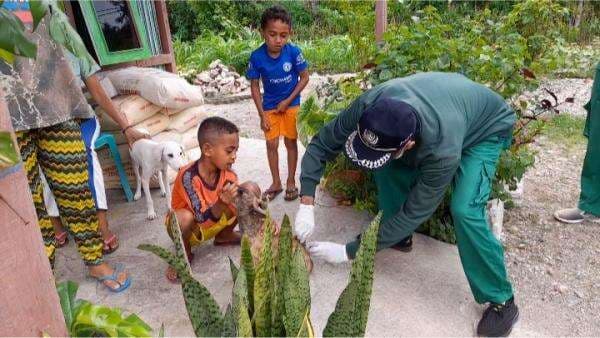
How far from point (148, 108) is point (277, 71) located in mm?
990

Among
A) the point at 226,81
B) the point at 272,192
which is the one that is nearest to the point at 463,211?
the point at 272,192

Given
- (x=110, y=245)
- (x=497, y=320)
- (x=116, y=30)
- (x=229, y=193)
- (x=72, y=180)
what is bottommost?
(x=497, y=320)

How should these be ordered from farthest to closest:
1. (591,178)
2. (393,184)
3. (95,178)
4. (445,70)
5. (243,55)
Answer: (243,55) < (591,178) < (445,70) < (95,178) < (393,184)

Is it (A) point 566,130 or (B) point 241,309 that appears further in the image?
(A) point 566,130

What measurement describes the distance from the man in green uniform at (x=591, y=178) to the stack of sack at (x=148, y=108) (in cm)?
276

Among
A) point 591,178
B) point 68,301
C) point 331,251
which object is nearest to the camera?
point 68,301

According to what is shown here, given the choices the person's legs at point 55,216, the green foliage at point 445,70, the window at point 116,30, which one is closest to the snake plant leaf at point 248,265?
the green foliage at point 445,70

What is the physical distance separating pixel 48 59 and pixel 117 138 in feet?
4.95

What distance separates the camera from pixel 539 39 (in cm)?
371

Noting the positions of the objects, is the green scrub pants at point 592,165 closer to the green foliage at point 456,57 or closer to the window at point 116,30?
the green foliage at point 456,57

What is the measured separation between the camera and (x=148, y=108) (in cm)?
362

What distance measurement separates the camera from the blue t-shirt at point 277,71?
11.2 ft

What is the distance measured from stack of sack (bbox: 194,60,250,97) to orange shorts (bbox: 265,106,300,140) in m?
4.67

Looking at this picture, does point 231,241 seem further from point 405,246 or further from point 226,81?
point 226,81
